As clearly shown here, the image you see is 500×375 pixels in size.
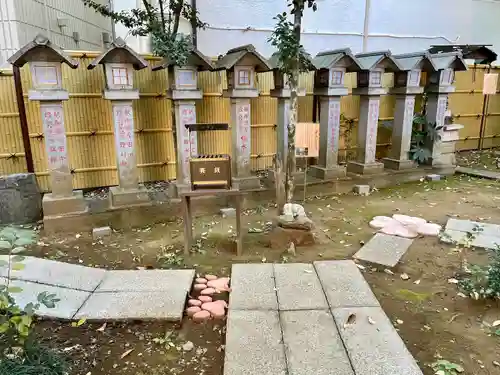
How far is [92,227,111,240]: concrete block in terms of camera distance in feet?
19.1

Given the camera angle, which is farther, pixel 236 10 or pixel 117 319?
pixel 236 10

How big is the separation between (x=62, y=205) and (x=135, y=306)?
2742 millimetres

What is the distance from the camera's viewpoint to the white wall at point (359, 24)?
11828 mm

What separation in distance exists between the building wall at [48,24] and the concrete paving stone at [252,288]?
5.63 m

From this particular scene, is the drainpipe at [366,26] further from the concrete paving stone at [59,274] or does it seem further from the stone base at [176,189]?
the concrete paving stone at [59,274]

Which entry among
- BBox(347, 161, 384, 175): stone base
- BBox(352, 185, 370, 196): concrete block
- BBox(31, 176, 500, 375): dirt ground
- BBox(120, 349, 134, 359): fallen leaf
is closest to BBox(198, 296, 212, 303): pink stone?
BBox(31, 176, 500, 375): dirt ground

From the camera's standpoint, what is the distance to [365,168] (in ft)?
26.9

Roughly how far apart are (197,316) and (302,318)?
98 cm

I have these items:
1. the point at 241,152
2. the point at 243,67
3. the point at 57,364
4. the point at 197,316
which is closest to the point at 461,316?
the point at 197,316

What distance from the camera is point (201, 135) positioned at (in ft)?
25.7

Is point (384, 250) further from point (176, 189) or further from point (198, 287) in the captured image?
point (176, 189)

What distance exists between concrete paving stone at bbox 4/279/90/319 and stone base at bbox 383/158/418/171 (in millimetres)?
6801

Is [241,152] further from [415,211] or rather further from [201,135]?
[415,211]

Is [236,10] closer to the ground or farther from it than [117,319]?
farther from it
